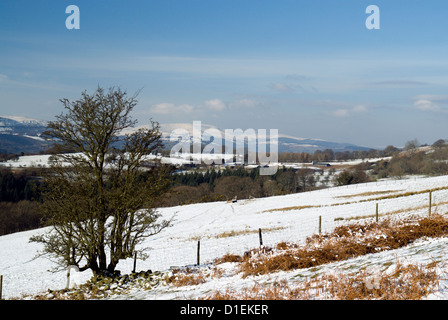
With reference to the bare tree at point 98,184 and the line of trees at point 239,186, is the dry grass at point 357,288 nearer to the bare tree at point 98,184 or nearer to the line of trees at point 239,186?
the bare tree at point 98,184

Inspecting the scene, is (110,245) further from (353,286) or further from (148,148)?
(353,286)

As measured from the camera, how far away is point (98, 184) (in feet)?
47.6

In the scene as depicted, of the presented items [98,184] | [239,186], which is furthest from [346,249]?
[239,186]

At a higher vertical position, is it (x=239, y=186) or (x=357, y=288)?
(x=357, y=288)

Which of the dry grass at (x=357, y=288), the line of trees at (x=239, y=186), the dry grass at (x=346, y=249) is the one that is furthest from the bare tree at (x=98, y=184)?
the line of trees at (x=239, y=186)

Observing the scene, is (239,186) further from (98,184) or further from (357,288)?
(357,288)

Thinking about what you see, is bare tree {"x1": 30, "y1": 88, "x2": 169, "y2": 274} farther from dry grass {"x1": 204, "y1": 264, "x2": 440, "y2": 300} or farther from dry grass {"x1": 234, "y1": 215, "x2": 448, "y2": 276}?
dry grass {"x1": 204, "y1": 264, "x2": 440, "y2": 300}

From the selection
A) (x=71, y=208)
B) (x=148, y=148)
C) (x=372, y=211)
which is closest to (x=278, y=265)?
(x=148, y=148)

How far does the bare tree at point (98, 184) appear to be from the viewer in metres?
14.0

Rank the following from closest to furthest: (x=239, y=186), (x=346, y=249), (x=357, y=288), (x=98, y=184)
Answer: (x=357, y=288) → (x=346, y=249) → (x=98, y=184) → (x=239, y=186)

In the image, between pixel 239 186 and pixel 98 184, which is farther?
pixel 239 186

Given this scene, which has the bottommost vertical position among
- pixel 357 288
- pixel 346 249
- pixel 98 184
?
pixel 346 249

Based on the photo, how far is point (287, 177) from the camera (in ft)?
499
